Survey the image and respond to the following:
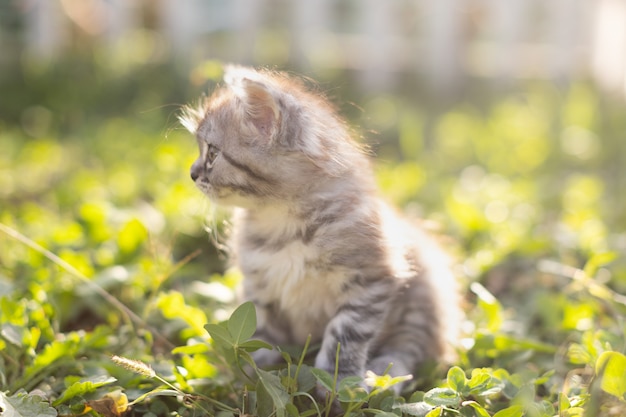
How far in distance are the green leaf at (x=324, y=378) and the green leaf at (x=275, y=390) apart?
0.28 ft

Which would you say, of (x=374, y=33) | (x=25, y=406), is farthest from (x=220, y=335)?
(x=374, y=33)

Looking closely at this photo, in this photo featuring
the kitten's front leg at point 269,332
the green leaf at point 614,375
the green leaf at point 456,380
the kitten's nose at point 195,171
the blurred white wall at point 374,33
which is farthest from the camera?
the blurred white wall at point 374,33

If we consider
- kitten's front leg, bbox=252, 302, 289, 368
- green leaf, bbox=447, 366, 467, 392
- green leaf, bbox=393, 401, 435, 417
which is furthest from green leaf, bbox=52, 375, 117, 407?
green leaf, bbox=447, 366, 467, 392

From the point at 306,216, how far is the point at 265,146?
0.73 ft

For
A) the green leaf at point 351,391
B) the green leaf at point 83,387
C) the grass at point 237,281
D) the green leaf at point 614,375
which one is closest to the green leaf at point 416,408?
the grass at point 237,281

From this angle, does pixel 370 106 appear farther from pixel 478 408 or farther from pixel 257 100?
pixel 478 408

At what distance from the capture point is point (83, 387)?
1.64 meters

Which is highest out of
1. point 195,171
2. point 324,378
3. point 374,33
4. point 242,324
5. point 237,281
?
point 195,171

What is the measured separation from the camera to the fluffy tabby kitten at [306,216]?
1.77m

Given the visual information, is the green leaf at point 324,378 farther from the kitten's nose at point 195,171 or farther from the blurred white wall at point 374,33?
the blurred white wall at point 374,33

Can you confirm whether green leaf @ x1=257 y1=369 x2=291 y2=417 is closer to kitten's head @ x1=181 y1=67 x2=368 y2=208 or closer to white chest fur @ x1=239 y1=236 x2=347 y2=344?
white chest fur @ x1=239 y1=236 x2=347 y2=344

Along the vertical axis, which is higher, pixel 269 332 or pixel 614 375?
pixel 614 375

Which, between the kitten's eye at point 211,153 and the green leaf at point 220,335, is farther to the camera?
the kitten's eye at point 211,153

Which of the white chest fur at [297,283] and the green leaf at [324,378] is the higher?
the white chest fur at [297,283]
